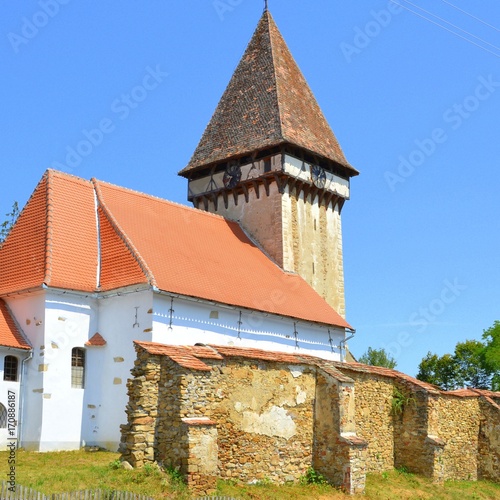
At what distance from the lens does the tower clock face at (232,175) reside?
33844mm

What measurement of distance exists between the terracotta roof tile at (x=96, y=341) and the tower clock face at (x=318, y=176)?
14.7m

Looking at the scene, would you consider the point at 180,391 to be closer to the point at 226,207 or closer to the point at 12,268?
the point at 12,268

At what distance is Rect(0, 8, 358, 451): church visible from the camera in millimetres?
21797

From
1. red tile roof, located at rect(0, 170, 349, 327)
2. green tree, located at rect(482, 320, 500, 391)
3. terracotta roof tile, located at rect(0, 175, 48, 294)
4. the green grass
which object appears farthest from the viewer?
green tree, located at rect(482, 320, 500, 391)

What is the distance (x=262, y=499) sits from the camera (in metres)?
15.9

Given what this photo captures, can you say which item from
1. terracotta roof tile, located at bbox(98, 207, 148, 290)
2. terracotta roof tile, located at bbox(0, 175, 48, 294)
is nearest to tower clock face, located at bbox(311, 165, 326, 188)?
terracotta roof tile, located at bbox(98, 207, 148, 290)

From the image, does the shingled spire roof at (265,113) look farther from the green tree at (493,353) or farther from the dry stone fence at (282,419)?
the green tree at (493,353)

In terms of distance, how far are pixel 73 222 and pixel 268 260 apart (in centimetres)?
978

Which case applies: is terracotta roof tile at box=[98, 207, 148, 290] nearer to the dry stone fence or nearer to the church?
the church

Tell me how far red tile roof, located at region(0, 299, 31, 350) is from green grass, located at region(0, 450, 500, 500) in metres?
3.19

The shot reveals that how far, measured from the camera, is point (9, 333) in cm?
2192

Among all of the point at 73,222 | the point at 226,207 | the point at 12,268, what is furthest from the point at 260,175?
the point at 12,268

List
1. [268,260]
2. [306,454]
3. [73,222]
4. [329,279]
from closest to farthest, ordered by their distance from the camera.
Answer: [306,454], [73,222], [268,260], [329,279]

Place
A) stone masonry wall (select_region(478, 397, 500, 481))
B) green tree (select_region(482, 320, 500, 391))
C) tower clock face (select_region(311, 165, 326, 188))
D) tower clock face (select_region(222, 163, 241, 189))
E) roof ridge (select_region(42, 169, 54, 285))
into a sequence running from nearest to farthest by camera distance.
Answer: roof ridge (select_region(42, 169, 54, 285)), stone masonry wall (select_region(478, 397, 500, 481)), tower clock face (select_region(222, 163, 241, 189)), tower clock face (select_region(311, 165, 326, 188)), green tree (select_region(482, 320, 500, 391))
